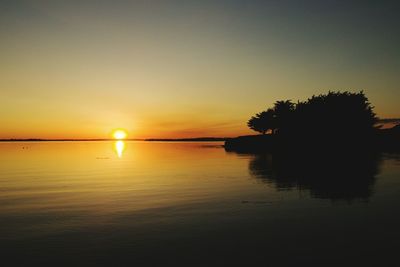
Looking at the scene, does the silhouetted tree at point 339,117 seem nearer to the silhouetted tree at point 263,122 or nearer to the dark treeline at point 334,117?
the dark treeline at point 334,117

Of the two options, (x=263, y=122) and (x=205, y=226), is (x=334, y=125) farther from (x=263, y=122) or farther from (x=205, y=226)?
(x=205, y=226)

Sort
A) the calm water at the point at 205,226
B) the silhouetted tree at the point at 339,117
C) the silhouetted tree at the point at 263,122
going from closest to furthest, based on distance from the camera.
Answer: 1. the calm water at the point at 205,226
2. the silhouetted tree at the point at 339,117
3. the silhouetted tree at the point at 263,122

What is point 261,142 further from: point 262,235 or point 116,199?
point 262,235

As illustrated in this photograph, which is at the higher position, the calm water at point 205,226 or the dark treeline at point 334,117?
the dark treeline at point 334,117

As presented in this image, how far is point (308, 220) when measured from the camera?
1744 cm

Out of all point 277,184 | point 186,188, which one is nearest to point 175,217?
point 186,188

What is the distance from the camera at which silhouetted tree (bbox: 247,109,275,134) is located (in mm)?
144125

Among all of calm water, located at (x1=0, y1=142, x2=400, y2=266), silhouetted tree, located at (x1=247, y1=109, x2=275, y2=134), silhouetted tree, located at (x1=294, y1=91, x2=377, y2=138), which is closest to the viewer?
calm water, located at (x1=0, y1=142, x2=400, y2=266)

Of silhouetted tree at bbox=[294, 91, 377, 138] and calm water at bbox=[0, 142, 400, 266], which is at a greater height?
silhouetted tree at bbox=[294, 91, 377, 138]

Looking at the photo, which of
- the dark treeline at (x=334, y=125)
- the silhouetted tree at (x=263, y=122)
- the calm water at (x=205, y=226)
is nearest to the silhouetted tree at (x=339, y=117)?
the dark treeline at (x=334, y=125)

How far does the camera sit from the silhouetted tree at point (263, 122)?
473ft

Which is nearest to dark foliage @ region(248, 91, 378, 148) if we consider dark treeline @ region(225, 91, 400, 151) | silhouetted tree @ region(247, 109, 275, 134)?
dark treeline @ region(225, 91, 400, 151)

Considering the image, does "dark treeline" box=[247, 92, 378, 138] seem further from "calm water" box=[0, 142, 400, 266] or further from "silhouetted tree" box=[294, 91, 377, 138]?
"calm water" box=[0, 142, 400, 266]

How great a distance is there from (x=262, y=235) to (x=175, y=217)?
18.3 ft
